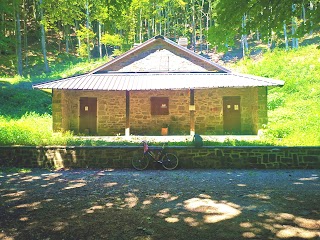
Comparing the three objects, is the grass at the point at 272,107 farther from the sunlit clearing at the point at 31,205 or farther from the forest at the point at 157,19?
the sunlit clearing at the point at 31,205

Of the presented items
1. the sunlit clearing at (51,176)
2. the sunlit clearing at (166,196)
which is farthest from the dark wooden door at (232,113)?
the sunlit clearing at (166,196)

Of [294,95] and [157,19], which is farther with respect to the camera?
[157,19]

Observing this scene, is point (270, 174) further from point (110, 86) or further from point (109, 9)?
point (110, 86)

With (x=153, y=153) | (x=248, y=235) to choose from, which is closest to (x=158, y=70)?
(x=153, y=153)

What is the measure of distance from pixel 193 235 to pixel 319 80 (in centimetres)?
1798

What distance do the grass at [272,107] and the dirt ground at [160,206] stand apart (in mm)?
2313

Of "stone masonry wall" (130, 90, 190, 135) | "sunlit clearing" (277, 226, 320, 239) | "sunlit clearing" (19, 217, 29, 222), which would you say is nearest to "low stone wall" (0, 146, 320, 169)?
"sunlit clearing" (19, 217, 29, 222)

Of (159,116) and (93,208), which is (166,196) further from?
(159,116)

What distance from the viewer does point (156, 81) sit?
13.8m

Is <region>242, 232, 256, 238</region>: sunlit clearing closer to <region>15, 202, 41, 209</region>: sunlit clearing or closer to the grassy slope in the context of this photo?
<region>15, 202, 41, 209</region>: sunlit clearing

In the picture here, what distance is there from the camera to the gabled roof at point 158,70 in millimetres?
13578

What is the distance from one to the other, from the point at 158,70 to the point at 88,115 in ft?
16.0

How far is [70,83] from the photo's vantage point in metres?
13.3

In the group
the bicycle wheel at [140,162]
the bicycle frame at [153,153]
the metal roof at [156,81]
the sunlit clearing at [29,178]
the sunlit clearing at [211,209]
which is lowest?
the sunlit clearing at [211,209]
